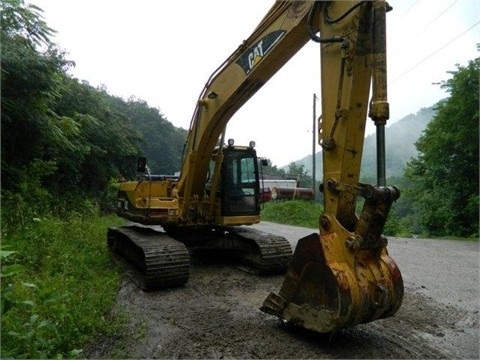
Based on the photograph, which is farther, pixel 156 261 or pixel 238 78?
pixel 156 261

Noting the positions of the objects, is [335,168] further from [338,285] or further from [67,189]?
[67,189]

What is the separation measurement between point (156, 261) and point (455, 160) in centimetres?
1360

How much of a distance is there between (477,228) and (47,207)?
1370 cm

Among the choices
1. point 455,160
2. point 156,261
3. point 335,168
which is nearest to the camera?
point 335,168

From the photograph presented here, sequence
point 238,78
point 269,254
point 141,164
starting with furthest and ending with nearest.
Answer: point 141,164 < point 269,254 < point 238,78

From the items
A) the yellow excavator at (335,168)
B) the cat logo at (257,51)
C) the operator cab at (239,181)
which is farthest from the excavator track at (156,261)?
the cat logo at (257,51)

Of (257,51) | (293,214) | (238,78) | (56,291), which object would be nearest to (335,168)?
(257,51)

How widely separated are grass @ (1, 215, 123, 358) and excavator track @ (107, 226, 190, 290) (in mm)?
344

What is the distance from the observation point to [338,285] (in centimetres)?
326

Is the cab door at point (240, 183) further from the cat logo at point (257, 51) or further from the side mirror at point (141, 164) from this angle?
the cat logo at point (257, 51)

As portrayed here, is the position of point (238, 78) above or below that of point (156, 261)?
above

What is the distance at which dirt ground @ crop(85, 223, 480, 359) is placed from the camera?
3.52 metres

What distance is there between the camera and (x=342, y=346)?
11.7 ft

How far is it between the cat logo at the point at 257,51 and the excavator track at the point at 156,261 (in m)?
2.58
